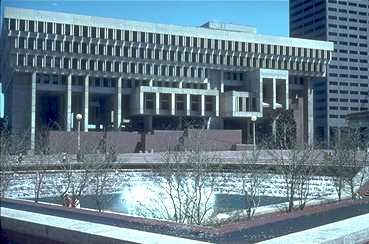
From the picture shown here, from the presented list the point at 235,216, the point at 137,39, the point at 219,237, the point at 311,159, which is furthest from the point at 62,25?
the point at 219,237

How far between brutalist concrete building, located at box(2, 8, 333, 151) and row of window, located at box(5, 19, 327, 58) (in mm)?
136

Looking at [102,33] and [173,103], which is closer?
[102,33]

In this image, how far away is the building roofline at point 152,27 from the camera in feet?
200

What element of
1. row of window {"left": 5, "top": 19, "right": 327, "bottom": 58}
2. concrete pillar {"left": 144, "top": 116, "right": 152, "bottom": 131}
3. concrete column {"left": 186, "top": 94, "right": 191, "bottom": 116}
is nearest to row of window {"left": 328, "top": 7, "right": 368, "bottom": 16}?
concrete column {"left": 186, "top": 94, "right": 191, "bottom": 116}

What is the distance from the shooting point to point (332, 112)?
78250 mm

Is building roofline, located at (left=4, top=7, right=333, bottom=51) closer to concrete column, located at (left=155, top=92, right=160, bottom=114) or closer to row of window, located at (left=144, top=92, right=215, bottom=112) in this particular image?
row of window, located at (left=144, top=92, right=215, bottom=112)

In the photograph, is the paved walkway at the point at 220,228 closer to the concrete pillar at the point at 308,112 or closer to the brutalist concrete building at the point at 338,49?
the brutalist concrete building at the point at 338,49

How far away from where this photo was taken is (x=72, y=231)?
7434mm

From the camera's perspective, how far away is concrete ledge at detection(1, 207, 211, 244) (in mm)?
6875

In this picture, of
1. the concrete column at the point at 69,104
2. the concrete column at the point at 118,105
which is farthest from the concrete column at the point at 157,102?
the concrete column at the point at 69,104

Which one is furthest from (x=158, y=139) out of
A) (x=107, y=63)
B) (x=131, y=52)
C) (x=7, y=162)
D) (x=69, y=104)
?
(x=7, y=162)

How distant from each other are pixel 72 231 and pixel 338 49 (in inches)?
1729

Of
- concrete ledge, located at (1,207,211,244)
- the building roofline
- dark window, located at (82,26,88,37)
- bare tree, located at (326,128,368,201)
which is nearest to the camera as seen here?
concrete ledge, located at (1,207,211,244)

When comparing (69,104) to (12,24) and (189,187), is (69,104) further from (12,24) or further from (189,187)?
(189,187)
